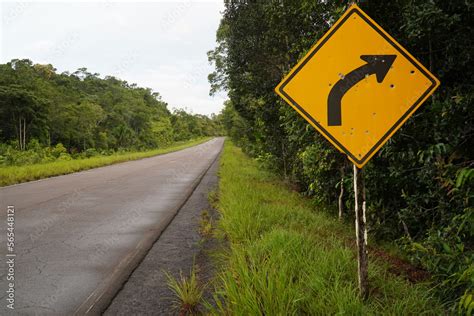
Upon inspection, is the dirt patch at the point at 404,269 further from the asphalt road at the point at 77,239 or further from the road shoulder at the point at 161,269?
the asphalt road at the point at 77,239

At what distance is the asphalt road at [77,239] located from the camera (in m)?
3.27

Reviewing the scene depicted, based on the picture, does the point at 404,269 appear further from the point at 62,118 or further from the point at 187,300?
the point at 62,118

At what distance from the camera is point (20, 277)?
12.2 feet

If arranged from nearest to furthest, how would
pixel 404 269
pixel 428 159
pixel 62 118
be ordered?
pixel 428 159 < pixel 404 269 < pixel 62 118

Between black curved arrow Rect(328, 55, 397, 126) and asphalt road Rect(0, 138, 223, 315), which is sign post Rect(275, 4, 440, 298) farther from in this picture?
asphalt road Rect(0, 138, 223, 315)

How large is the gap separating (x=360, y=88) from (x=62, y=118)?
45951 millimetres

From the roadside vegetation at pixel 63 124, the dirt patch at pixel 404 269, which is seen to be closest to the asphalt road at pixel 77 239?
the dirt patch at pixel 404 269

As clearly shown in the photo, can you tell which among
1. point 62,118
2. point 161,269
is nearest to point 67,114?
point 62,118

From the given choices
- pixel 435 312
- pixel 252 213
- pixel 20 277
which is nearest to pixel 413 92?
pixel 435 312

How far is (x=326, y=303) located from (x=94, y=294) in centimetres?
222

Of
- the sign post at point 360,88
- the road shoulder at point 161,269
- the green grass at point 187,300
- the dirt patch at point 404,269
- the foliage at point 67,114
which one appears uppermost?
the foliage at point 67,114

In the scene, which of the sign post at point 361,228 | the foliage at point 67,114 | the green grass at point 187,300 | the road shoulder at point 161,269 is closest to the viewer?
the sign post at point 361,228

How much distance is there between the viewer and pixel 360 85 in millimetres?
2553

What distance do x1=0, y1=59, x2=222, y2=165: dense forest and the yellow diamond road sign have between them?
59.7ft
